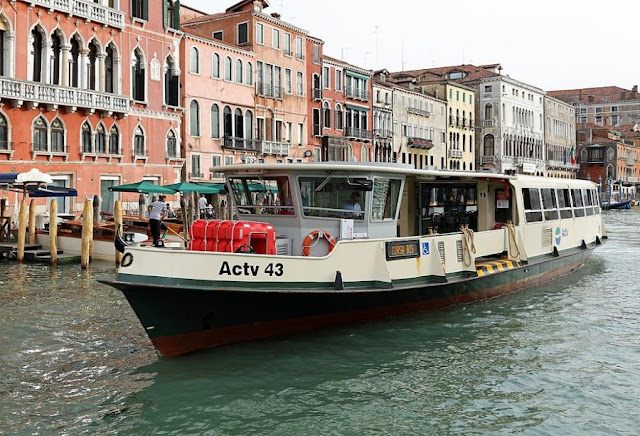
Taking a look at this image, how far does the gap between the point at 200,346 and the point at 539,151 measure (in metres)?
65.9

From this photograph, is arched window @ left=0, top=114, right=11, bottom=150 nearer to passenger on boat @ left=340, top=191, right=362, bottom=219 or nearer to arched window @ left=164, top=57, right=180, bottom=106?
arched window @ left=164, top=57, right=180, bottom=106

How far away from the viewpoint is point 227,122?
32.2 m

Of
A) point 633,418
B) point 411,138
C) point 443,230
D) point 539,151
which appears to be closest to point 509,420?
point 633,418

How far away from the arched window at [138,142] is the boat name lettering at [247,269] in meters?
19.9

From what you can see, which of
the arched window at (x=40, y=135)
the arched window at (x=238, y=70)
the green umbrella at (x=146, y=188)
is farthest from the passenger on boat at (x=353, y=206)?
the arched window at (x=238, y=70)

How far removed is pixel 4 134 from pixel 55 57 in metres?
3.33

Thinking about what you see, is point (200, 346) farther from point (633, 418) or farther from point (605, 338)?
point (605, 338)

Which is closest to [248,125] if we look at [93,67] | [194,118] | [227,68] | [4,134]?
[227,68]

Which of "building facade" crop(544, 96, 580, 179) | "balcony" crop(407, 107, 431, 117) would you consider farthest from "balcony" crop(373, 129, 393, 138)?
"building facade" crop(544, 96, 580, 179)

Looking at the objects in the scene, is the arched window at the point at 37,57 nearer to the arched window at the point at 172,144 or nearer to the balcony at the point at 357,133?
the arched window at the point at 172,144

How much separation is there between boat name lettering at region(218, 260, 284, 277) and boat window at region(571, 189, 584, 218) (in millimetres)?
9955

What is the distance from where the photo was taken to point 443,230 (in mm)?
13039

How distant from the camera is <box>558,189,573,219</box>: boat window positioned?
15297 millimetres

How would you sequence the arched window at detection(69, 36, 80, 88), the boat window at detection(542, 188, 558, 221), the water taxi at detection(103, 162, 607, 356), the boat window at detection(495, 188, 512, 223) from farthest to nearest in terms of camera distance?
1. the arched window at detection(69, 36, 80, 88)
2. the boat window at detection(542, 188, 558, 221)
3. the boat window at detection(495, 188, 512, 223)
4. the water taxi at detection(103, 162, 607, 356)
